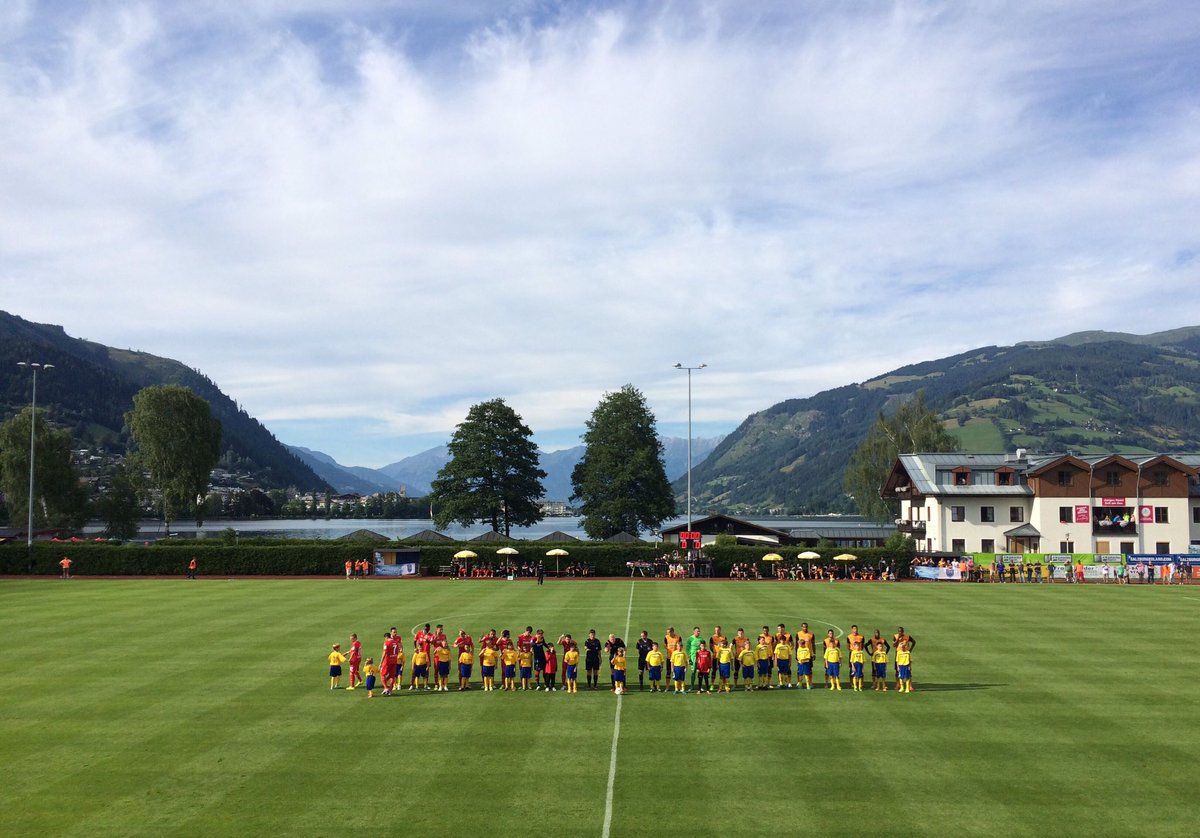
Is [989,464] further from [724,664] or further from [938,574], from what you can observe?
[724,664]

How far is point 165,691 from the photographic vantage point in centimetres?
2473

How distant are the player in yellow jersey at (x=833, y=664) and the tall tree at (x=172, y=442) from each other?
100753mm

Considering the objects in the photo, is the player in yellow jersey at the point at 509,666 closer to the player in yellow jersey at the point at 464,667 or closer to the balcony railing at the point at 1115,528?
the player in yellow jersey at the point at 464,667

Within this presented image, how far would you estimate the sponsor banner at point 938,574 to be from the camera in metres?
67.2

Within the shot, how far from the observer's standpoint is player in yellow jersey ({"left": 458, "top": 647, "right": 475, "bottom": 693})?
25956mm

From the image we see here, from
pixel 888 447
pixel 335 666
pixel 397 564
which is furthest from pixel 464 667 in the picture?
pixel 888 447

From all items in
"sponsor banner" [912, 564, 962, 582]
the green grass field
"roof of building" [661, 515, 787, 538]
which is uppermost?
"roof of building" [661, 515, 787, 538]

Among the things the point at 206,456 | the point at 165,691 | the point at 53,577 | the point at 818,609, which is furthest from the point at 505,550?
the point at 206,456

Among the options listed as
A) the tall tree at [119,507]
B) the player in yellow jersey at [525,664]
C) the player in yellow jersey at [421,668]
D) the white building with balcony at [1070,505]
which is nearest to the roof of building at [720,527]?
the white building with balcony at [1070,505]

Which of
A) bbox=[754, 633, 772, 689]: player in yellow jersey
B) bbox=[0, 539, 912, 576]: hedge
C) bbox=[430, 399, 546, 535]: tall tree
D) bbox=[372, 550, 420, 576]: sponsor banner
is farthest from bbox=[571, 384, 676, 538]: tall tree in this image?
bbox=[754, 633, 772, 689]: player in yellow jersey

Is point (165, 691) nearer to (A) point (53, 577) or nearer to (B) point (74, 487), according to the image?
(A) point (53, 577)

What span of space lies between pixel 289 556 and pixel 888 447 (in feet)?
246

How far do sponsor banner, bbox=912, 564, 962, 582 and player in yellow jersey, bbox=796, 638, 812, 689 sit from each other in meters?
45.8

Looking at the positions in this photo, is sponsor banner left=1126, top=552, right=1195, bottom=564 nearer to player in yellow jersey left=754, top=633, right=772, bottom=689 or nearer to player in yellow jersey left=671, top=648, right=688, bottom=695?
player in yellow jersey left=754, top=633, right=772, bottom=689
